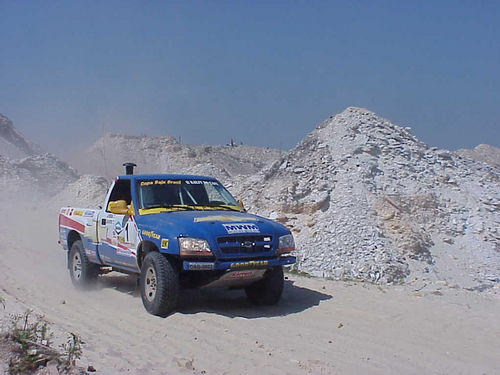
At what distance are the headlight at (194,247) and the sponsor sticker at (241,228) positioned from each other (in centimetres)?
37

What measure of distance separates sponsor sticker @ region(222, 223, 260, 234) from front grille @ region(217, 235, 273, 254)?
8 cm

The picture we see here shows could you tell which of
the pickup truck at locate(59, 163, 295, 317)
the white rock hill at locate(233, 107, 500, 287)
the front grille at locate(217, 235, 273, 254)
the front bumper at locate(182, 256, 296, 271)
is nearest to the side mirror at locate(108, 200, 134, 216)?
the pickup truck at locate(59, 163, 295, 317)

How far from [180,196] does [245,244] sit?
66.9 inches

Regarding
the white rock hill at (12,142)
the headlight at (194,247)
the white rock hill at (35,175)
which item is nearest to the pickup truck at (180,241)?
the headlight at (194,247)

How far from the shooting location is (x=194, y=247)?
6.86 meters

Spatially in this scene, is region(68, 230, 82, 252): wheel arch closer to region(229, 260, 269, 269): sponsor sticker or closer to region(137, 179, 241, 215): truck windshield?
region(137, 179, 241, 215): truck windshield

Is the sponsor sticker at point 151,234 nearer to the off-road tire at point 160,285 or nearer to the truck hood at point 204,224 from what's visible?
the truck hood at point 204,224

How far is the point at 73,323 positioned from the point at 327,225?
739cm

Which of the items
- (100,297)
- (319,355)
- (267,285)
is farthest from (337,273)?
(319,355)

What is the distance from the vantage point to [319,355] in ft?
19.0

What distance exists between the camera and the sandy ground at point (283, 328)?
5.54 metres

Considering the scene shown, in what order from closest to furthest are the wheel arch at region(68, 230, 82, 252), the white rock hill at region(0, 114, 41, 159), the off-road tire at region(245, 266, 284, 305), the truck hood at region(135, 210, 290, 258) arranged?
the truck hood at region(135, 210, 290, 258), the off-road tire at region(245, 266, 284, 305), the wheel arch at region(68, 230, 82, 252), the white rock hill at region(0, 114, 41, 159)

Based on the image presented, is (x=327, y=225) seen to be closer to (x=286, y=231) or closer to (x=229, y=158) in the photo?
(x=286, y=231)

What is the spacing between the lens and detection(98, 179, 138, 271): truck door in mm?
7988
